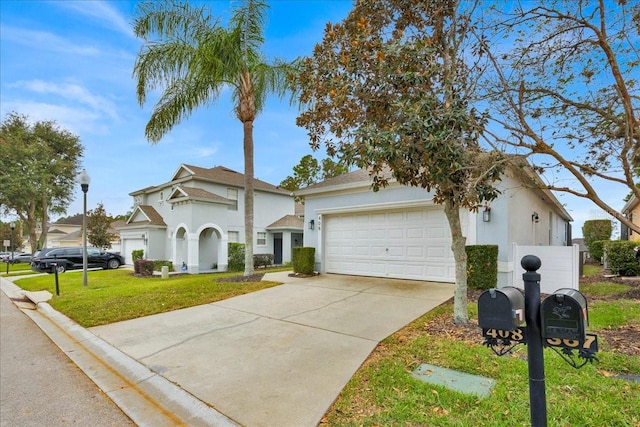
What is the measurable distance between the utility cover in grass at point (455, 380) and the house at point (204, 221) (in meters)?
16.8

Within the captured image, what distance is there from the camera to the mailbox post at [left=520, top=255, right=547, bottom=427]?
1799 mm

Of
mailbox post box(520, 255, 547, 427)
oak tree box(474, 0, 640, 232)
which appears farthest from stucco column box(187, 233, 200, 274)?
mailbox post box(520, 255, 547, 427)

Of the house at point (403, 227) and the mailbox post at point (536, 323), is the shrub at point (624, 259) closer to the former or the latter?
the house at point (403, 227)

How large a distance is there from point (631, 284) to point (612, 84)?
25.0 ft

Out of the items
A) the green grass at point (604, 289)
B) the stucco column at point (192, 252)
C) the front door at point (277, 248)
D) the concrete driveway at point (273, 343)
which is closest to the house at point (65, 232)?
the front door at point (277, 248)

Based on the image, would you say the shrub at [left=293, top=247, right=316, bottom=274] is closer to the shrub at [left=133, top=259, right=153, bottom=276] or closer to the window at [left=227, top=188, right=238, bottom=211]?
the shrub at [left=133, top=259, right=153, bottom=276]

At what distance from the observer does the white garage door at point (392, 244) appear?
9867 millimetres

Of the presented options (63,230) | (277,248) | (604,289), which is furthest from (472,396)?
(63,230)

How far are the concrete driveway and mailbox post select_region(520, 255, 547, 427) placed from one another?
6.15 feet

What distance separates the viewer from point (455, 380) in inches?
145

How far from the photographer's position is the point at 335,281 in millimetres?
10664

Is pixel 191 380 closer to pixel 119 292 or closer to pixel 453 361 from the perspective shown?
pixel 453 361

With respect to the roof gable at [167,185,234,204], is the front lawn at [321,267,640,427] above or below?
below

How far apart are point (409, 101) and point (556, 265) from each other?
657cm
